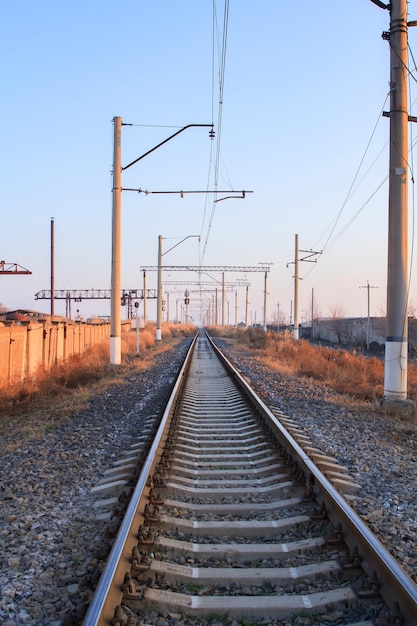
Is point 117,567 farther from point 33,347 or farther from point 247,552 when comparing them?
point 33,347

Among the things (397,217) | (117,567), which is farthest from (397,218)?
(117,567)

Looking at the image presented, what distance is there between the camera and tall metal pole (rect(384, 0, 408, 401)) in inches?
466

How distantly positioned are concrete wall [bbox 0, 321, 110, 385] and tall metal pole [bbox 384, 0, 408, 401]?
372 inches

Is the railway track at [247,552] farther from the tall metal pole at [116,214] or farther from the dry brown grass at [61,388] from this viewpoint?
the tall metal pole at [116,214]

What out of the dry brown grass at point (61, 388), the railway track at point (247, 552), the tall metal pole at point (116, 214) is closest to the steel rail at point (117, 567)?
the railway track at point (247, 552)

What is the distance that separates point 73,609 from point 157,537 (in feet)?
3.93

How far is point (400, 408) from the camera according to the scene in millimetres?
11500

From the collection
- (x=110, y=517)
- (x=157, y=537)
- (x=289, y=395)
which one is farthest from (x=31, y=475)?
(x=289, y=395)

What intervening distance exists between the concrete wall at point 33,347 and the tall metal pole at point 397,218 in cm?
944

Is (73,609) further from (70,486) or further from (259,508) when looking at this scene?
(70,486)

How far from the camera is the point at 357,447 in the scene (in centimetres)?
855

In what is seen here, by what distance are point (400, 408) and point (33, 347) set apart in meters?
12.0

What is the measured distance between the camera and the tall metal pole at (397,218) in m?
11.8

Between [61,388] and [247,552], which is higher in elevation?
[247,552]
